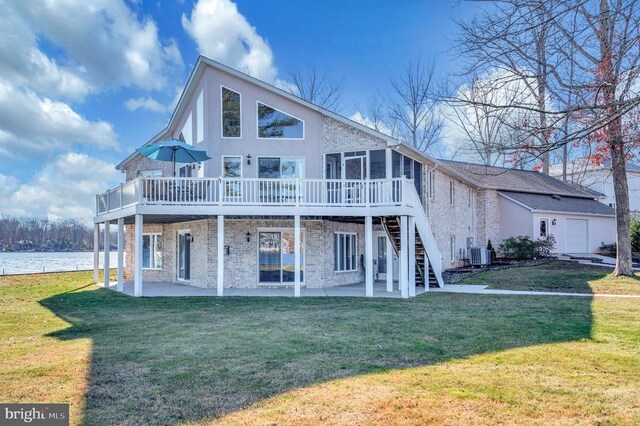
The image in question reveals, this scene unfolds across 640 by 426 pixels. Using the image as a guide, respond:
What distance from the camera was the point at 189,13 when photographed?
55.3 feet

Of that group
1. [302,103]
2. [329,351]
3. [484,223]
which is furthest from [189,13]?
[484,223]

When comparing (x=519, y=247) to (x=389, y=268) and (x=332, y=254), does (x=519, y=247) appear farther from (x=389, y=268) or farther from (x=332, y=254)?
(x=332, y=254)

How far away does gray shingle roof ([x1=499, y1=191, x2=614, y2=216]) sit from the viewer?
2696cm

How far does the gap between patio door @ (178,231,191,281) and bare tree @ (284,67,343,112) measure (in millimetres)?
21012

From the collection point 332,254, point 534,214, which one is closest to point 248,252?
point 332,254

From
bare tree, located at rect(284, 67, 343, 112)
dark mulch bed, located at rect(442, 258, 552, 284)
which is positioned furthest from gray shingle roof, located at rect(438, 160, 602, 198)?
bare tree, located at rect(284, 67, 343, 112)

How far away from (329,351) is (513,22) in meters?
5.30

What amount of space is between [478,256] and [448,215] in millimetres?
3964

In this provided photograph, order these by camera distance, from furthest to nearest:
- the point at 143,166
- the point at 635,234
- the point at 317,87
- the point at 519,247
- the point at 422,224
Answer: the point at 317,87, the point at 635,234, the point at 519,247, the point at 143,166, the point at 422,224

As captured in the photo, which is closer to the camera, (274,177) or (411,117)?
(274,177)

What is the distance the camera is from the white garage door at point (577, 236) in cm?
2759

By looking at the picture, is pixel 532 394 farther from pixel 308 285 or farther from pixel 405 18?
pixel 308 285

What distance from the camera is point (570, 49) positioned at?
6.93 m

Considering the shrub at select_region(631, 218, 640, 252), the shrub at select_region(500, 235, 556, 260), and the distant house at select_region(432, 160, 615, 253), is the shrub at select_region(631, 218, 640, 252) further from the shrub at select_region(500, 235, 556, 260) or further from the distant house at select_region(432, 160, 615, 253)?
the shrub at select_region(500, 235, 556, 260)
